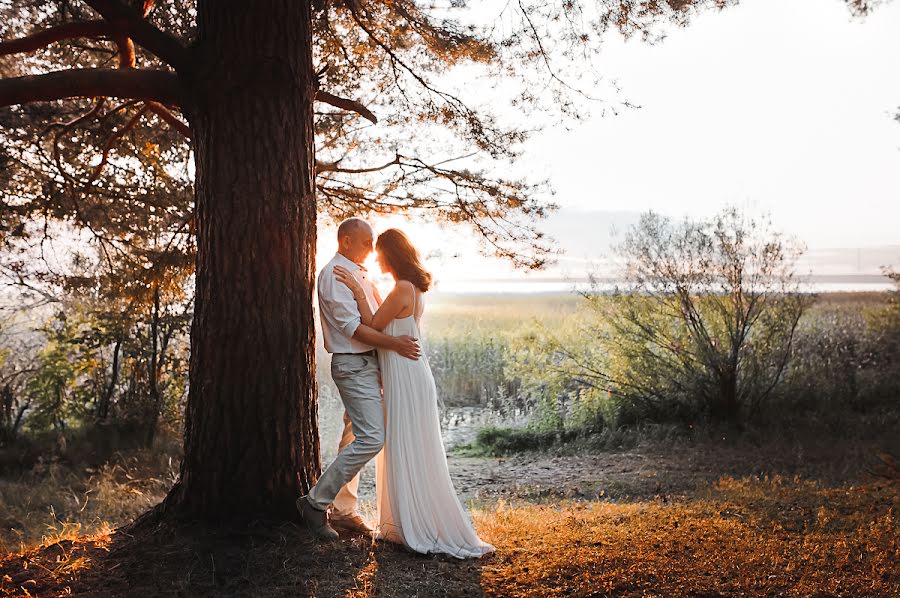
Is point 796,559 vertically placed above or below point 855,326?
below

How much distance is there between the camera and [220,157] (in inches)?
163

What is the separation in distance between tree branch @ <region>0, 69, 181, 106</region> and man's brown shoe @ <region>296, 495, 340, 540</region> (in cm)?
245

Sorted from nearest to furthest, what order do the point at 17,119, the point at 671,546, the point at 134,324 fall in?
1. the point at 671,546
2. the point at 17,119
3. the point at 134,324

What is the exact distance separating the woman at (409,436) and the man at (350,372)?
0.07 m

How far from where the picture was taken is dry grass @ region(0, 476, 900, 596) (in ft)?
11.5

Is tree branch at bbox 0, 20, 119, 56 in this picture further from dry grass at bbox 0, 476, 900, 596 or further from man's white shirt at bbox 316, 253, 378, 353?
dry grass at bbox 0, 476, 900, 596

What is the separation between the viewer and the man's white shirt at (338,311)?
4184 mm

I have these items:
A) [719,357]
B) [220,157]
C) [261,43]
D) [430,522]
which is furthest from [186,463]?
[719,357]

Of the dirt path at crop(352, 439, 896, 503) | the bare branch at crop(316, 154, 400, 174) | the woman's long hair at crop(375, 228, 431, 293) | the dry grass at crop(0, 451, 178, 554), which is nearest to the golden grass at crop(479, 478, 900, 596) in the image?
the woman's long hair at crop(375, 228, 431, 293)

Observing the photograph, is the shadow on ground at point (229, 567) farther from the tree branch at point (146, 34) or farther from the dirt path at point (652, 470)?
the dirt path at point (652, 470)

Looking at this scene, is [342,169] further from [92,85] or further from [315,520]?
[315,520]

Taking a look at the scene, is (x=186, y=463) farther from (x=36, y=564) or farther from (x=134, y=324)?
(x=134, y=324)

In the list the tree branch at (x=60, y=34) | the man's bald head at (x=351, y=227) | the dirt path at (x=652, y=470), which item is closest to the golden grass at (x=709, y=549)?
the man's bald head at (x=351, y=227)

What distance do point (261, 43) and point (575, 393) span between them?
323 inches
